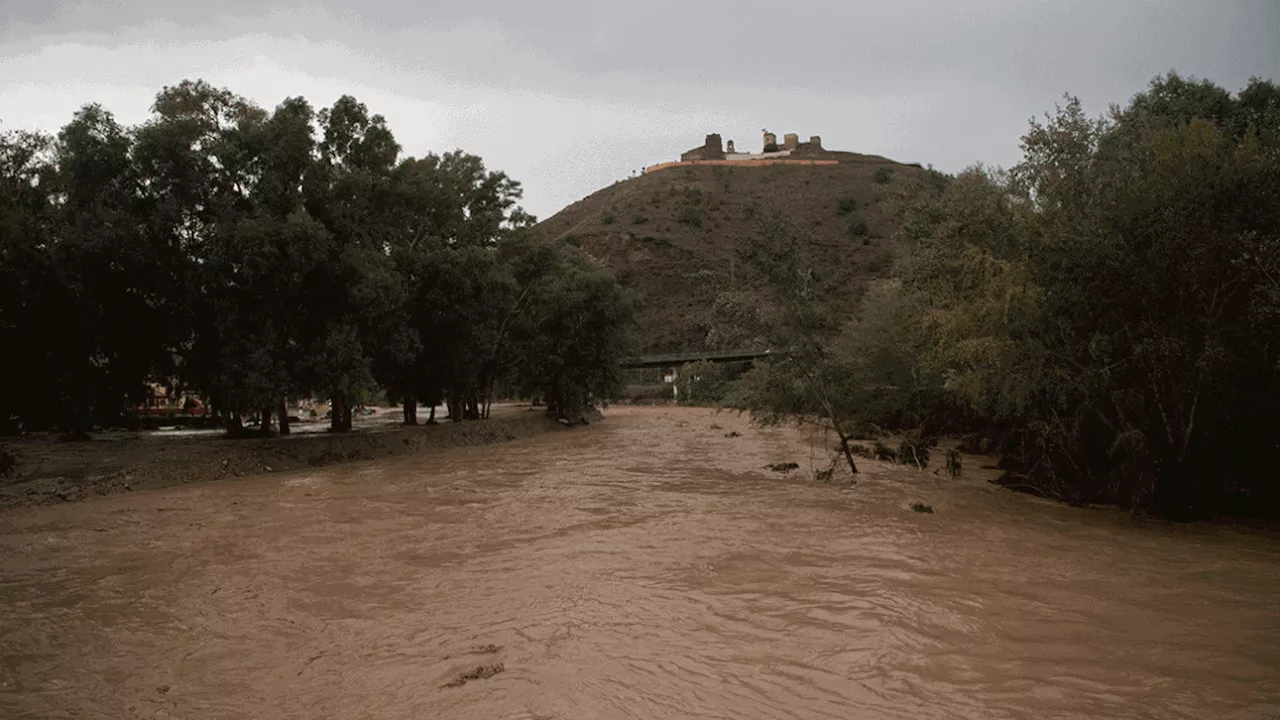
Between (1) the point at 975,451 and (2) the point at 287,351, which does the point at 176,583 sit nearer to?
(2) the point at 287,351

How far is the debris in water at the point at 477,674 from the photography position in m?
7.25

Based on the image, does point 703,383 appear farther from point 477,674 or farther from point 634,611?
point 477,674

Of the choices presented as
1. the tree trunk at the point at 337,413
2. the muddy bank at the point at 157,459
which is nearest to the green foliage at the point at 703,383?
the tree trunk at the point at 337,413

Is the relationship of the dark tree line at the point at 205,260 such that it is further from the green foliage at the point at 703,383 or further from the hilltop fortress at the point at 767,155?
the hilltop fortress at the point at 767,155

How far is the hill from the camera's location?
3922 inches

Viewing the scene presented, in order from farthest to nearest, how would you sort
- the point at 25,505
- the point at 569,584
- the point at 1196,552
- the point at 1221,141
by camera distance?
the point at 25,505 < the point at 1221,141 < the point at 1196,552 < the point at 569,584

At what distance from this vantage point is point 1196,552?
42.7 feet

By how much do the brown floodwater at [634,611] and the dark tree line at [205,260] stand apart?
8764mm

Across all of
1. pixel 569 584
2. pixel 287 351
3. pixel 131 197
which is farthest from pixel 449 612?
pixel 131 197

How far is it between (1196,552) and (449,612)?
1316cm

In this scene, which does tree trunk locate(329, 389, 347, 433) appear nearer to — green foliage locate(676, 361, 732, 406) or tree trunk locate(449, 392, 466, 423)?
tree trunk locate(449, 392, 466, 423)

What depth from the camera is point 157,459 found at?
23.7m

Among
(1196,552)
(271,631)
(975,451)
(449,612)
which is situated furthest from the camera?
(975,451)

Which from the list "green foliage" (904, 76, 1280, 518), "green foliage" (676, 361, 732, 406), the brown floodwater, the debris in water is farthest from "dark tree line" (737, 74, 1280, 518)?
"green foliage" (676, 361, 732, 406)
